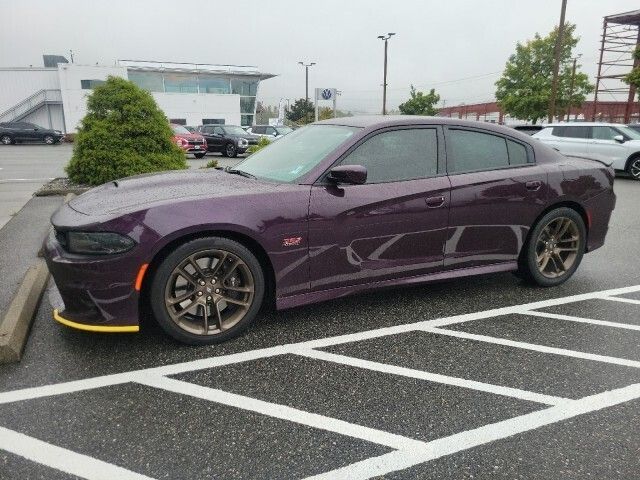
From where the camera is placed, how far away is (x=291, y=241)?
3297 millimetres

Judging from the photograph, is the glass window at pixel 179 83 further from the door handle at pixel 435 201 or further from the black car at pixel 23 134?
the door handle at pixel 435 201

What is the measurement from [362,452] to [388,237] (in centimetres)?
171

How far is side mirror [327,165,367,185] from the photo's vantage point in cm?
329

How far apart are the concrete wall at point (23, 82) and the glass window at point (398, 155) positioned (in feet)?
175

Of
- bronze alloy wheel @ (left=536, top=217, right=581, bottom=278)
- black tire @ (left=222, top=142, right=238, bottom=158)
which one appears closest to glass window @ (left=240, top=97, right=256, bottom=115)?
black tire @ (left=222, top=142, right=238, bottom=158)

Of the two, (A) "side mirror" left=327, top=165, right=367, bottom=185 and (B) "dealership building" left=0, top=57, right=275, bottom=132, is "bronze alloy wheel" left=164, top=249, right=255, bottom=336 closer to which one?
(A) "side mirror" left=327, top=165, right=367, bottom=185

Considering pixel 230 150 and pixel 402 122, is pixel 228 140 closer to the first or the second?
pixel 230 150

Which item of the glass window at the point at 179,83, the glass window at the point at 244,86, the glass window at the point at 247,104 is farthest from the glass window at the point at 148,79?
the glass window at the point at 247,104

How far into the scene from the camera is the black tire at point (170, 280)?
3.01m

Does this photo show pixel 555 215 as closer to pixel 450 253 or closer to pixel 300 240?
pixel 450 253

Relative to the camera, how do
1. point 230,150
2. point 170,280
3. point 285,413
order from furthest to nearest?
point 230,150, point 170,280, point 285,413

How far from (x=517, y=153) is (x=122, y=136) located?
7195 mm

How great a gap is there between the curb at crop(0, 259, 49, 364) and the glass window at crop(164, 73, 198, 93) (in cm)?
4842

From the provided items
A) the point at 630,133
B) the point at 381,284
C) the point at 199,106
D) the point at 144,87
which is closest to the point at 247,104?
the point at 199,106
